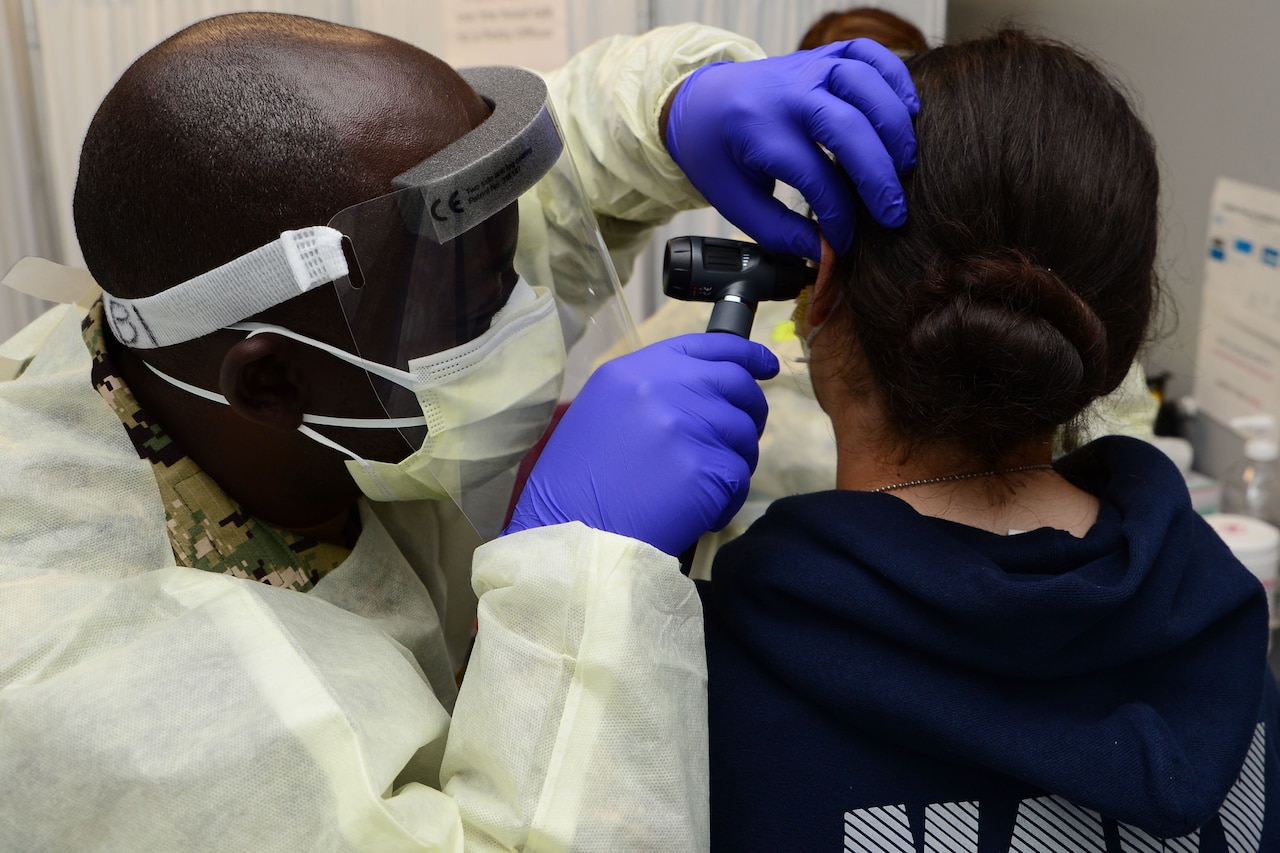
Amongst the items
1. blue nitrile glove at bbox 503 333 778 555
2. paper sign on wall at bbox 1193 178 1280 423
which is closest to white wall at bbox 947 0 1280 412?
paper sign on wall at bbox 1193 178 1280 423

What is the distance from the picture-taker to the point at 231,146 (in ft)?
2.94

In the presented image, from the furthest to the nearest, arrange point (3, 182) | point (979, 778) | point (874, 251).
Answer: point (3, 182) < point (874, 251) < point (979, 778)

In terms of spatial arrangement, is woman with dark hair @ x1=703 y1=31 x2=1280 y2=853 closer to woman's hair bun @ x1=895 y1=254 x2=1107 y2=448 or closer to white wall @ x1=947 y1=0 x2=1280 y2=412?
woman's hair bun @ x1=895 y1=254 x2=1107 y2=448

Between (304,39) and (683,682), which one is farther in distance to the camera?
(304,39)

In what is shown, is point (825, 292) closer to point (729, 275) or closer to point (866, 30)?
point (729, 275)

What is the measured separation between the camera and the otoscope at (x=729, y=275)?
106 cm

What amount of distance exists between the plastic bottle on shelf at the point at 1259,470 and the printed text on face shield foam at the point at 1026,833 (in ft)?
4.56

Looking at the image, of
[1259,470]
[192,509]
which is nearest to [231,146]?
[192,509]

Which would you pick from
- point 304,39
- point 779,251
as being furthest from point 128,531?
point 779,251

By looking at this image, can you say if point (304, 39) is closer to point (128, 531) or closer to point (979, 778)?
point (128, 531)

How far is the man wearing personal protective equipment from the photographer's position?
2.48 feet

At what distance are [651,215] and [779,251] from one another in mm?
405

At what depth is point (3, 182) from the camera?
2.46m

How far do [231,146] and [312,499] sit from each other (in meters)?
0.40
